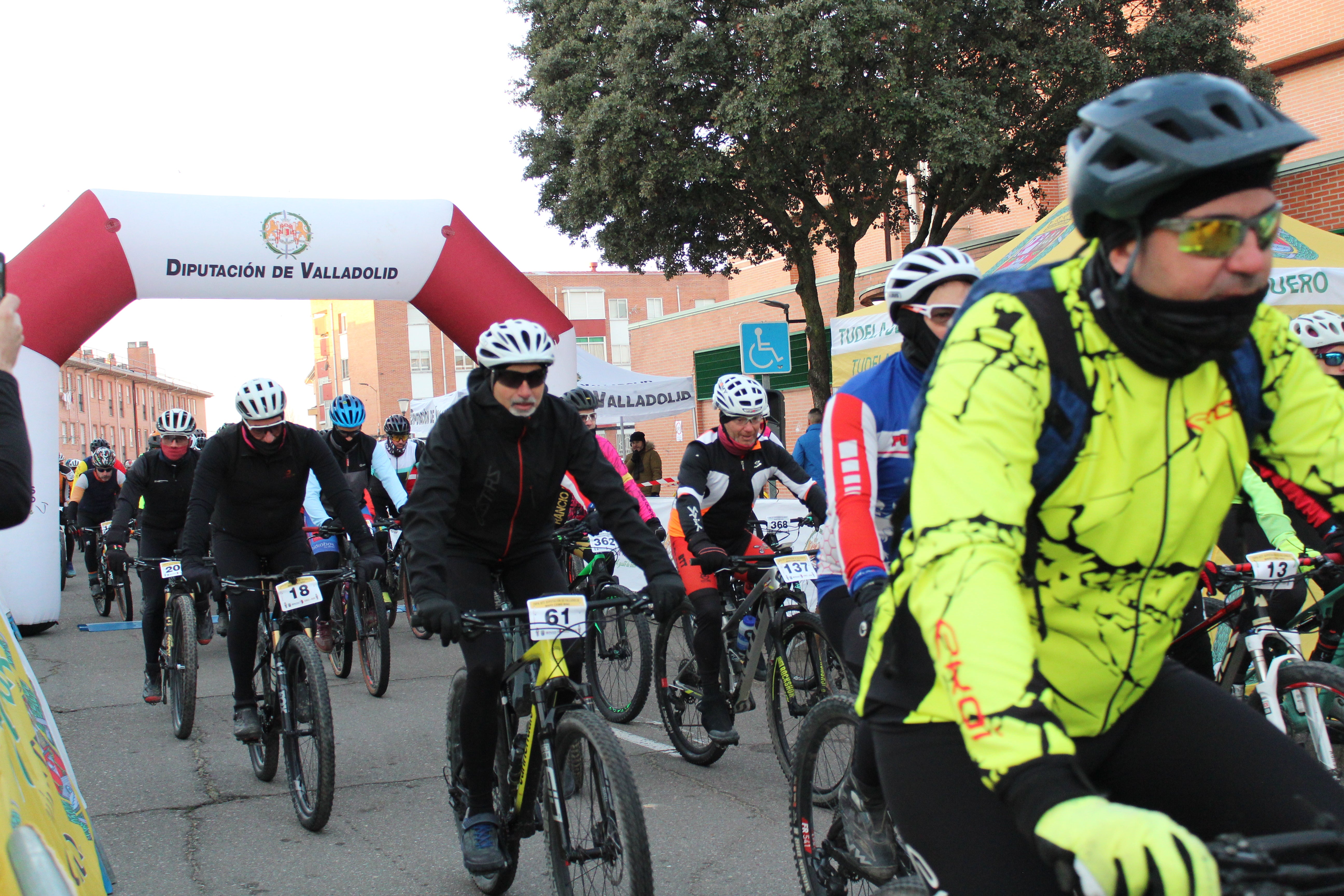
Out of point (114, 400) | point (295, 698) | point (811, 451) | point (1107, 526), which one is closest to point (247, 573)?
point (295, 698)

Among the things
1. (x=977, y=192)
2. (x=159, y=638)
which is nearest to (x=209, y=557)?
(x=159, y=638)

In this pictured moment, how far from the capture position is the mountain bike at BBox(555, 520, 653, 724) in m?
7.24

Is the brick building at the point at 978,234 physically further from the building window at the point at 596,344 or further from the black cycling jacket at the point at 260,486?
the building window at the point at 596,344

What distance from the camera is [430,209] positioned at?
12.7m

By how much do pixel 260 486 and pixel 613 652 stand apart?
8.49ft

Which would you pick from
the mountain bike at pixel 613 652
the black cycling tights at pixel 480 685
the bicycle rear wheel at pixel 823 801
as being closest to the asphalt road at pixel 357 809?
the mountain bike at pixel 613 652

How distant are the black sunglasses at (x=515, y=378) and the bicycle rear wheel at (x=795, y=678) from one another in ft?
6.83

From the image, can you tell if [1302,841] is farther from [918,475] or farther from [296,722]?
[296,722]

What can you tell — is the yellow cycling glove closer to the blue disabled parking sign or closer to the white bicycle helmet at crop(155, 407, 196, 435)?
the white bicycle helmet at crop(155, 407, 196, 435)

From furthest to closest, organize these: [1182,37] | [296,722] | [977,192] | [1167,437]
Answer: [977,192], [1182,37], [296,722], [1167,437]

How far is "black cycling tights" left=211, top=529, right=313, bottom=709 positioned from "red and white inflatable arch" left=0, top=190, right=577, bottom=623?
499cm

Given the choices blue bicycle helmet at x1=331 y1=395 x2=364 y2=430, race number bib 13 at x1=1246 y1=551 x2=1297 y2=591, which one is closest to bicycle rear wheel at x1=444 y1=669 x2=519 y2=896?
race number bib 13 at x1=1246 y1=551 x2=1297 y2=591

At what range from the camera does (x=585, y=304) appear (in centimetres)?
8019

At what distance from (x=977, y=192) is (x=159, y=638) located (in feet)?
48.1
